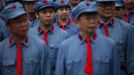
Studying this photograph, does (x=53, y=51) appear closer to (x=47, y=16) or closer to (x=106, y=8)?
(x=47, y=16)

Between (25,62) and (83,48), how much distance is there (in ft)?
2.82

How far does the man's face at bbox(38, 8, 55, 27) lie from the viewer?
700 cm

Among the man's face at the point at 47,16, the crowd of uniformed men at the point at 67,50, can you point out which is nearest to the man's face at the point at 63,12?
the man's face at the point at 47,16

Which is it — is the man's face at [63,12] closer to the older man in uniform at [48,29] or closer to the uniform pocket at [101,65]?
the older man in uniform at [48,29]

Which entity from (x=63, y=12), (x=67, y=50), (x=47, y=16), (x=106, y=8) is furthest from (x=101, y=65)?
(x=63, y=12)

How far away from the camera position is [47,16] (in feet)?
22.9

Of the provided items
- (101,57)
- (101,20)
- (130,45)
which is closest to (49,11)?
(101,20)

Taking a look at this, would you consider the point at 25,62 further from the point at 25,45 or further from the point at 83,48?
the point at 83,48

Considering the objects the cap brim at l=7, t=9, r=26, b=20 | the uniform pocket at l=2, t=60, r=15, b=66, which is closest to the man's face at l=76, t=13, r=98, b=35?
the cap brim at l=7, t=9, r=26, b=20

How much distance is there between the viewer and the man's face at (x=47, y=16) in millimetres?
7004

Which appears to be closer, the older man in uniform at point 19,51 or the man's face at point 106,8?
the older man in uniform at point 19,51

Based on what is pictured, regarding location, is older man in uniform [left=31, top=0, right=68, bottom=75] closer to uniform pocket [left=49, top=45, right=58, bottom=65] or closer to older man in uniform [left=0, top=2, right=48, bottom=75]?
uniform pocket [left=49, top=45, right=58, bottom=65]

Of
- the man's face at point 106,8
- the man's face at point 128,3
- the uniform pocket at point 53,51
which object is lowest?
the uniform pocket at point 53,51

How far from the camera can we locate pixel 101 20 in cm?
666
